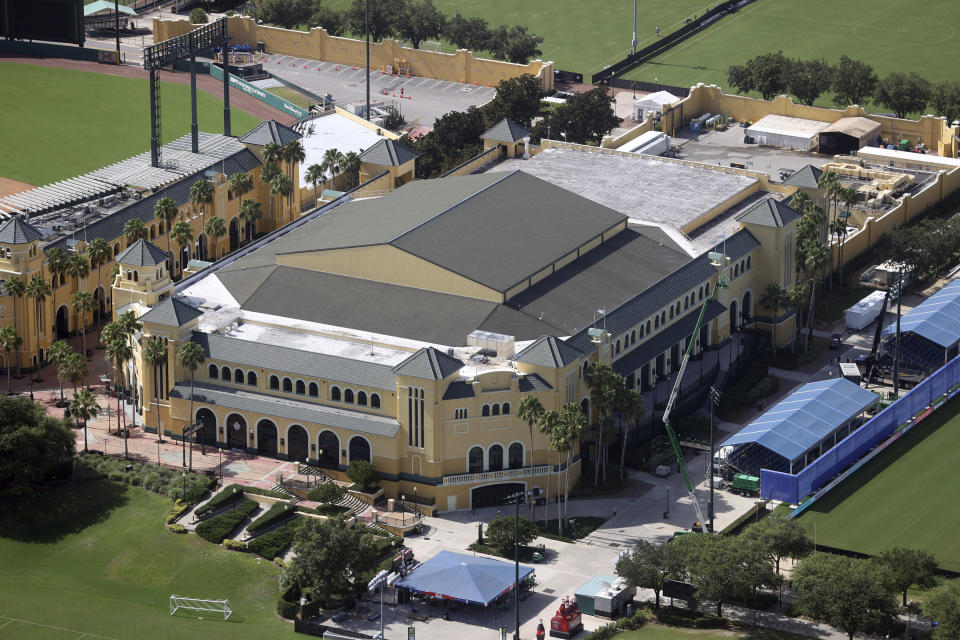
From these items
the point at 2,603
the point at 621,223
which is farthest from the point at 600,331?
the point at 2,603

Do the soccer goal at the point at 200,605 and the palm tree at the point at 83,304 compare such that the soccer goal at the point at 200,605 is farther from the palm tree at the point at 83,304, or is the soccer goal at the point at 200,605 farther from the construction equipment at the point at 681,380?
the palm tree at the point at 83,304

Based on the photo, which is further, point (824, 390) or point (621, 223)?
point (621, 223)

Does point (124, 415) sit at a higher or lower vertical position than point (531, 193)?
lower

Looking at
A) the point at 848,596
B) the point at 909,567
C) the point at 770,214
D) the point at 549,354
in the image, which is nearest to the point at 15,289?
the point at 549,354

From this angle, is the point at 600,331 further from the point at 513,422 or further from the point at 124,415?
the point at 124,415

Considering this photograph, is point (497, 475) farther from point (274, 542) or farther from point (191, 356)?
point (191, 356)

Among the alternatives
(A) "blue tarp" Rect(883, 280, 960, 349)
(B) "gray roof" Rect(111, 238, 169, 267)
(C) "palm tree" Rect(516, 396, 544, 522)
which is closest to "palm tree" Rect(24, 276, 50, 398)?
(B) "gray roof" Rect(111, 238, 169, 267)
